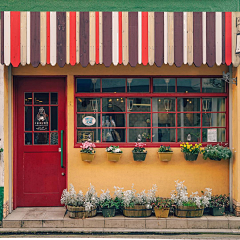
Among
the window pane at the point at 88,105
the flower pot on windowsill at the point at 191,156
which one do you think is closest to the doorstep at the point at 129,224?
the flower pot on windowsill at the point at 191,156

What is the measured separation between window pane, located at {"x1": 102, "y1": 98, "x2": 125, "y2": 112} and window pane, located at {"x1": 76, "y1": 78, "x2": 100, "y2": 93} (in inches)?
13.7

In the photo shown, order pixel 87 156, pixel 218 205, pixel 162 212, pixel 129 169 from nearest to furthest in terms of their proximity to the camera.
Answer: pixel 162 212, pixel 218 205, pixel 87 156, pixel 129 169

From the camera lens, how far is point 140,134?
26.6 ft

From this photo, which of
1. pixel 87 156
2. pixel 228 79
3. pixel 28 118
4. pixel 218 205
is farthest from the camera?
pixel 28 118

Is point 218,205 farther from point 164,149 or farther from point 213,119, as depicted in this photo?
point 213,119

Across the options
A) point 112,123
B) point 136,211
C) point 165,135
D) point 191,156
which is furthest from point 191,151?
point 112,123

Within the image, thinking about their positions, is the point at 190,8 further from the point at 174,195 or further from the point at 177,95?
the point at 174,195

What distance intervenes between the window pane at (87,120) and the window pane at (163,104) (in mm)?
1357

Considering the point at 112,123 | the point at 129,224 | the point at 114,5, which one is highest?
the point at 114,5

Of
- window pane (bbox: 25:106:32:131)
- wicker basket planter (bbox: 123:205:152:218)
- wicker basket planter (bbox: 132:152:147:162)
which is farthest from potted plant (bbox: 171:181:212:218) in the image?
window pane (bbox: 25:106:32:131)

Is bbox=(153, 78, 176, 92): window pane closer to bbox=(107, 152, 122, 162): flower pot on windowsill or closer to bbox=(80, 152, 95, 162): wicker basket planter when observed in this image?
bbox=(107, 152, 122, 162): flower pot on windowsill

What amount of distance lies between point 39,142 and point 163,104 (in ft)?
10.1

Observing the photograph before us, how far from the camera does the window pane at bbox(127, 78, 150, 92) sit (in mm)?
8086

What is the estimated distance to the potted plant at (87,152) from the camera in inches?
305
